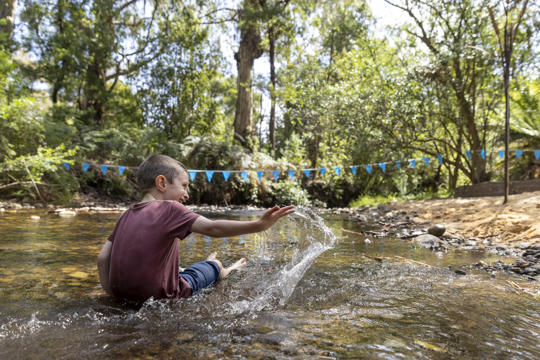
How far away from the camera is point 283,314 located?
2406 millimetres

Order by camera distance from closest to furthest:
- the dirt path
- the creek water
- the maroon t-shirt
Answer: the creek water → the maroon t-shirt → the dirt path

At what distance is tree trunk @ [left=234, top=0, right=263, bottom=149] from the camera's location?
17.7 m

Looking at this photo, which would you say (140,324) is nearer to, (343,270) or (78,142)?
(343,270)

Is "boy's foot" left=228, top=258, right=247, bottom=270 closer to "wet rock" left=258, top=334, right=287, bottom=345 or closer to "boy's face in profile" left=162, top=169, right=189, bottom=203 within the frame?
"boy's face in profile" left=162, top=169, right=189, bottom=203

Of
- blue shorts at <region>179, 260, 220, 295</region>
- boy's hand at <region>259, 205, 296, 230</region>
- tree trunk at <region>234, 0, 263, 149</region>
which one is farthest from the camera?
tree trunk at <region>234, 0, 263, 149</region>

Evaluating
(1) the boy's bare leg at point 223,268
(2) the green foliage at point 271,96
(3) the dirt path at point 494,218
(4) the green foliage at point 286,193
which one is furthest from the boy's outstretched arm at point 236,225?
(4) the green foliage at point 286,193

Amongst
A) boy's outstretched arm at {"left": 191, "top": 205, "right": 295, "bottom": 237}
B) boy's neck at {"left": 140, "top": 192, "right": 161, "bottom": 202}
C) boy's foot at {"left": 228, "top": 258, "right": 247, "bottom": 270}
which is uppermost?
boy's neck at {"left": 140, "top": 192, "right": 161, "bottom": 202}

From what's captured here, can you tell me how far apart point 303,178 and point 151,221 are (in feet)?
55.5

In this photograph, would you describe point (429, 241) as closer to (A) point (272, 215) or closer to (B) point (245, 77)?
(A) point (272, 215)

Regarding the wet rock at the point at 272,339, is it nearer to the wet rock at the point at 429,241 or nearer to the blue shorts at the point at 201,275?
the blue shorts at the point at 201,275

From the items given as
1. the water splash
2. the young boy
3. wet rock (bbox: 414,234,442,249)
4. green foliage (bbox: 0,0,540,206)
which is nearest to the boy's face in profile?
the young boy

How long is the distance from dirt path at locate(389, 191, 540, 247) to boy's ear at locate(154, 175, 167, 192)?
567 cm

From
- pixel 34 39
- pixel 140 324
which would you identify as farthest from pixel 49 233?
pixel 34 39

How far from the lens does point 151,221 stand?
2.21m
